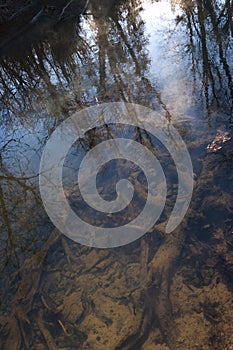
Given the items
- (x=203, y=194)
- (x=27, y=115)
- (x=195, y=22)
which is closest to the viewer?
(x=203, y=194)

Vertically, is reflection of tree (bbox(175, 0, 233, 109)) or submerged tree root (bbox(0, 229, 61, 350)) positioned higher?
reflection of tree (bbox(175, 0, 233, 109))

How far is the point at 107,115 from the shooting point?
5945mm

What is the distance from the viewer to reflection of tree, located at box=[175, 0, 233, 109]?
5.50m

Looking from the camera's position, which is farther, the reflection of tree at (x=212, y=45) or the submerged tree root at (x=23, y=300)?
the reflection of tree at (x=212, y=45)

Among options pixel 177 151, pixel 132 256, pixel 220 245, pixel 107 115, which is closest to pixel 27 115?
pixel 107 115

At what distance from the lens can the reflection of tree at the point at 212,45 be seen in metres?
5.50

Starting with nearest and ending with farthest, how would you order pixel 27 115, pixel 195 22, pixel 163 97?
pixel 163 97, pixel 27 115, pixel 195 22

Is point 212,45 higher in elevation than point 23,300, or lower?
higher

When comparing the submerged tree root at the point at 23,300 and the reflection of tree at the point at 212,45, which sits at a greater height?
the reflection of tree at the point at 212,45

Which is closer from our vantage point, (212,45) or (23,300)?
(23,300)

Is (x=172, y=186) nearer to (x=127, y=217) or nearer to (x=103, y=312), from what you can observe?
(x=127, y=217)

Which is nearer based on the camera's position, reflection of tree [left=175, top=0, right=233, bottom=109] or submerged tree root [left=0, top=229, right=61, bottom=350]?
submerged tree root [left=0, top=229, right=61, bottom=350]

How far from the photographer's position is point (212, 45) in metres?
7.07

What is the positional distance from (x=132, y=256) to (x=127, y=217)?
620mm
